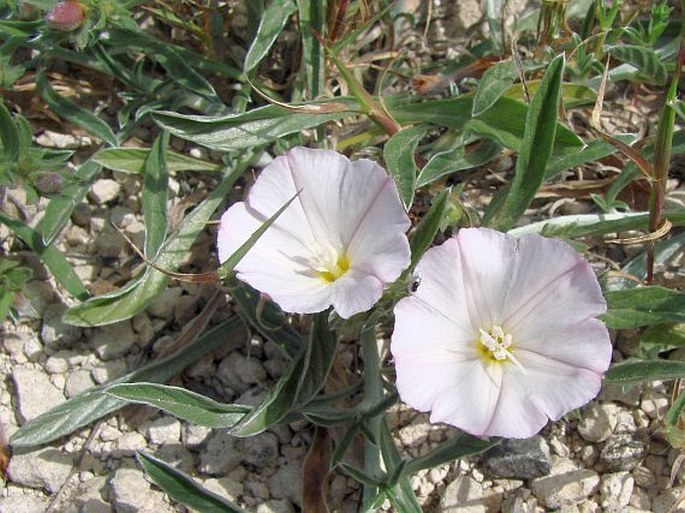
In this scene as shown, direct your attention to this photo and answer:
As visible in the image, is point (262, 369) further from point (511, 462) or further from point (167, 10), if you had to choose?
point (167, 10)

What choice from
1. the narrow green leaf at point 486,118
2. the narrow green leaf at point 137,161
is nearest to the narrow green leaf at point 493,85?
the narrow green leaf at point 486,118

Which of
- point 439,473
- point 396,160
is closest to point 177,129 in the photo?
point 396,160

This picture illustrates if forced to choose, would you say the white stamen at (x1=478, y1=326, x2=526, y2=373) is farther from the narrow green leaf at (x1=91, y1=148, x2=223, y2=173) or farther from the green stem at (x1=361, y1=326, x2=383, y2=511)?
the narrow green leaf at (x1=91, y1=148, x2=223, y2=173)

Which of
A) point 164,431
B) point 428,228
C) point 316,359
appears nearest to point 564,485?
point 316,359

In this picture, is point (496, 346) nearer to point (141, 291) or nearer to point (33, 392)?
point (141, 291)

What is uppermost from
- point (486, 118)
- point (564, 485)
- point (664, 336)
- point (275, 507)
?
point (486, 118)

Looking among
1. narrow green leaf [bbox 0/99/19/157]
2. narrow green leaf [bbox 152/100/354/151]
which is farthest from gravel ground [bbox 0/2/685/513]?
narrow green leaf [bbox 152/100/354/151]

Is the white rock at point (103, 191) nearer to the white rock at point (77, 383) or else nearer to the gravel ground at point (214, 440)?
the gravel ground at point (214, 440)
